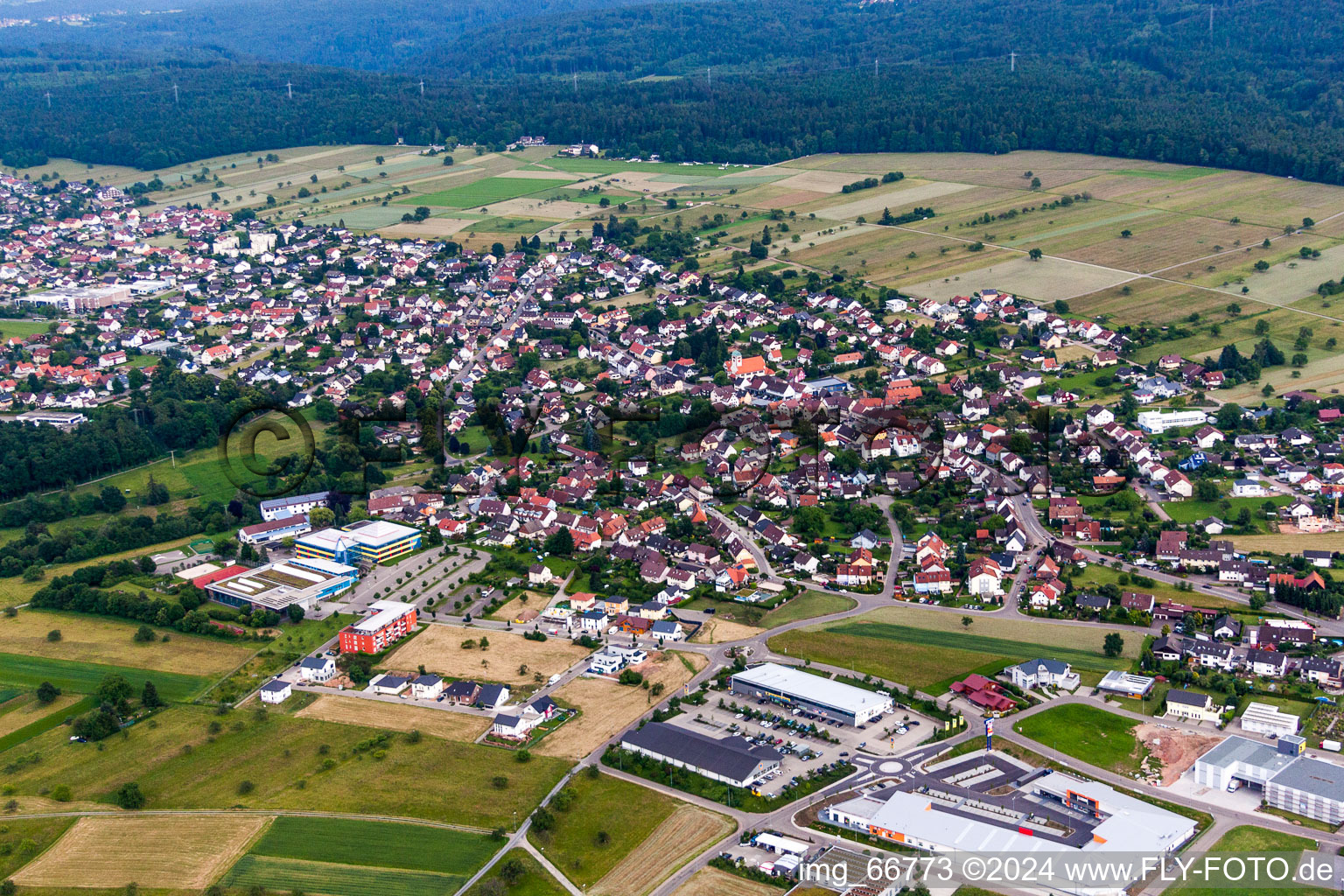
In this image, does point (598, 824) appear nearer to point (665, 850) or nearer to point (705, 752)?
point (665, 850)

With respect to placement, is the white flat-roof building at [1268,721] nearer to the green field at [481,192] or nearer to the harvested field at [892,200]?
the harvested field at [892,200]

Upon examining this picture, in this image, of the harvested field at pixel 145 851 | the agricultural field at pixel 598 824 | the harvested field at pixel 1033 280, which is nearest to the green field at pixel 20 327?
the harvested field at pixel 1033 280

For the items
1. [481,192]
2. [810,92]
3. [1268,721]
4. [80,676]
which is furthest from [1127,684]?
[810,92]

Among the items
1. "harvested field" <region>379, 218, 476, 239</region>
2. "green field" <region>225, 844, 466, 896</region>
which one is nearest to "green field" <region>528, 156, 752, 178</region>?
Answer: "harvested field" <region>379, 218, 476, 239</region>

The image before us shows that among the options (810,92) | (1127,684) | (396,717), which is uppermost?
(810,92)

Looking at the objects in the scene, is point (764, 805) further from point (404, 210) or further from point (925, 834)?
point (404, 210)

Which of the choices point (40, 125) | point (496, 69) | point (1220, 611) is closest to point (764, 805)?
point (1220, 611)

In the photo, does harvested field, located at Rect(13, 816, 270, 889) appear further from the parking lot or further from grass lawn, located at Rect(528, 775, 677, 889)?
the parking lot
